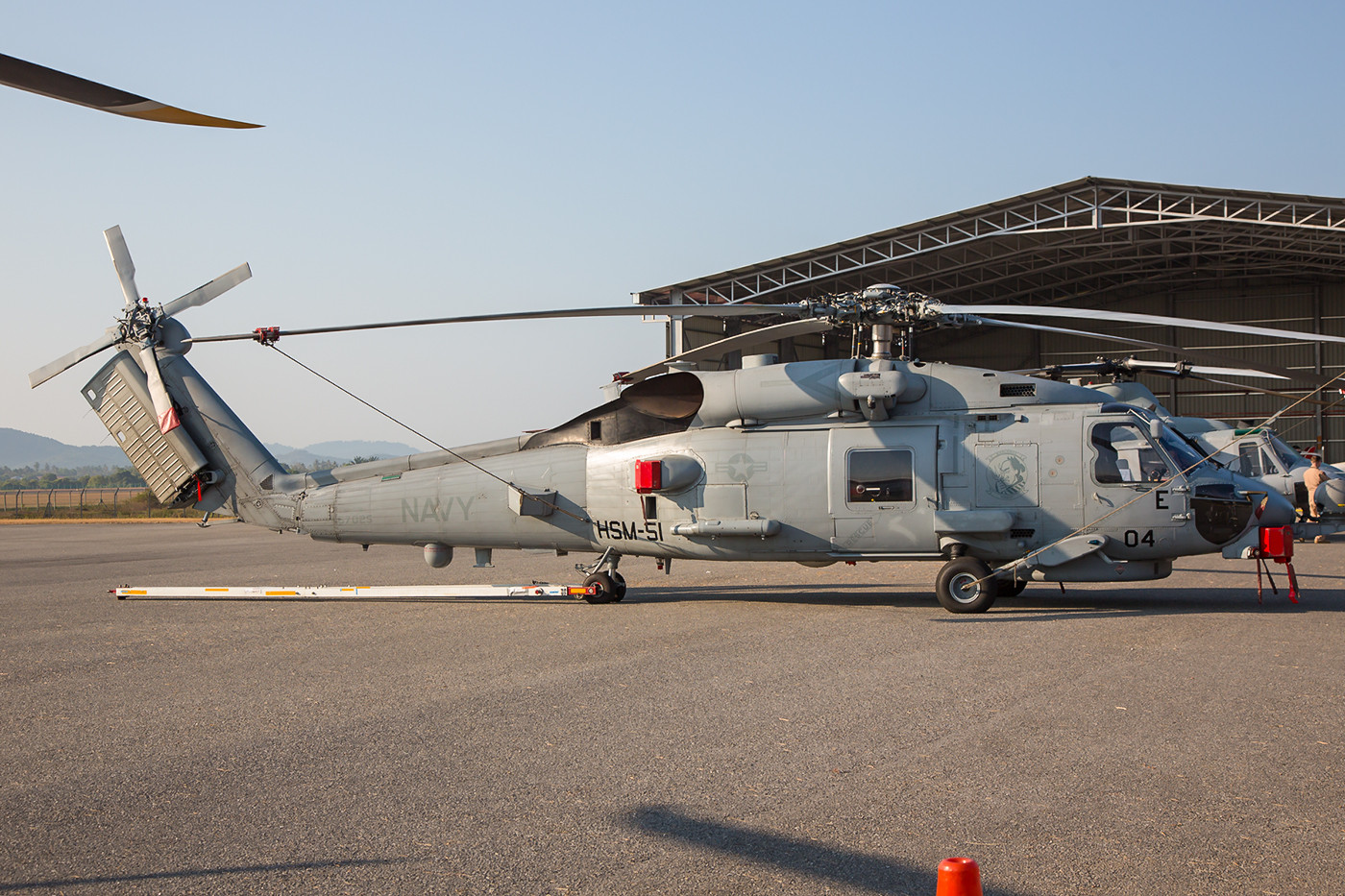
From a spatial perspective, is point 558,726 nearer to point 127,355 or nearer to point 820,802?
point 820,802

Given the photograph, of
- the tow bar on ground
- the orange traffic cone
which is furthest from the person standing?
the orange traffic cone

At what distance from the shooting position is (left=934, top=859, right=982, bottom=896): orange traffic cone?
9.45ft

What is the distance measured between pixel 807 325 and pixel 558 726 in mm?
6534

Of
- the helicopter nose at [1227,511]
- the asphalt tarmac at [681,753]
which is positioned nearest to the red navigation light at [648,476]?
the asphalt tarmac at [681,753]

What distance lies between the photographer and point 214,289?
14672 millimetres

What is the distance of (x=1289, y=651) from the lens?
8859mm

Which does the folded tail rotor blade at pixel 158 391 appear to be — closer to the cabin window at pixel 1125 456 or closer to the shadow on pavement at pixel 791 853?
the shadow on pavement at pixel 791 853

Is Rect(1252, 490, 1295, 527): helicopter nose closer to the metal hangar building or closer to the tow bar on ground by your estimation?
the tow bar on ground

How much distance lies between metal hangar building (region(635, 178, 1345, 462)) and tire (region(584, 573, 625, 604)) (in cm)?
984

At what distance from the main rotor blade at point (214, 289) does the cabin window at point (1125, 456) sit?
11.8 m

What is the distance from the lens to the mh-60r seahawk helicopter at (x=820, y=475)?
1185 cm

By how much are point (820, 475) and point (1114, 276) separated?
33.1 m

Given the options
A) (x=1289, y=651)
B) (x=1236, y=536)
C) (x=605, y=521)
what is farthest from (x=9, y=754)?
(x=1236, y=536)

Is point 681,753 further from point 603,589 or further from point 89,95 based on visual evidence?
point 603,589
